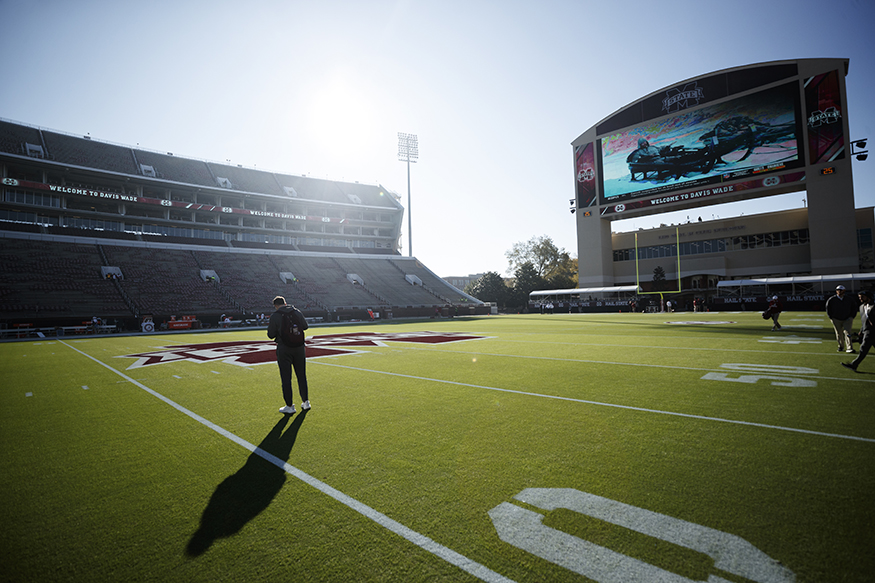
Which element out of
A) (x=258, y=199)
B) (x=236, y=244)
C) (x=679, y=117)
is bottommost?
(x=236, y=244)

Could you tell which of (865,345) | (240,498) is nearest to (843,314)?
(865,345)

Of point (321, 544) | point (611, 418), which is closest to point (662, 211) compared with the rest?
point (611, 418)

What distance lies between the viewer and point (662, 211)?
50.9 meters

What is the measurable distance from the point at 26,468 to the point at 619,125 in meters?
61.6

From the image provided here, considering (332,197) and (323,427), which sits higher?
(332,197)

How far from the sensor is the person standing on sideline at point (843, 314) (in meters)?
9.73

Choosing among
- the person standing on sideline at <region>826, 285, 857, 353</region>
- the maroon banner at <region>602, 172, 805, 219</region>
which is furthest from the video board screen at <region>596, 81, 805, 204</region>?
the person standing on sideline at <region>826, 285, 857, 353</region>

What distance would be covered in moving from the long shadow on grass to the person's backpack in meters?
1.97

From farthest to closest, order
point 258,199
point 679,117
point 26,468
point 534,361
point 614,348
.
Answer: point 258,199 < point 679,117 < point 614,348 < point 534,361 < point 26,468

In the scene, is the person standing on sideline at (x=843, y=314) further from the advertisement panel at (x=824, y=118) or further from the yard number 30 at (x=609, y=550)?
the advertisement panel at (x=824, y=118)

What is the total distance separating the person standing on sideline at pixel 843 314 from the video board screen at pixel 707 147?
139 feet

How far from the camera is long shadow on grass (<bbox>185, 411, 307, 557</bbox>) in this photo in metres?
2.92

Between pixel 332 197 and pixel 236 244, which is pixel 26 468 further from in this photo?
pixel 332 197

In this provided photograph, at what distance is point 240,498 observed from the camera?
135 inches
